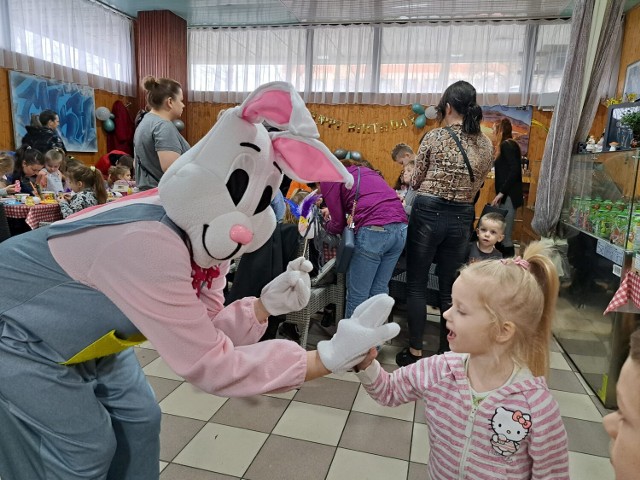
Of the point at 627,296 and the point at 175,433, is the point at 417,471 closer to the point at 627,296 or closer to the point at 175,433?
the point at 175,433

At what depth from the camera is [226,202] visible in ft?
3.36

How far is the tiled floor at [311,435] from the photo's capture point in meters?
1.98

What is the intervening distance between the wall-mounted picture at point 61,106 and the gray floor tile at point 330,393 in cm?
520

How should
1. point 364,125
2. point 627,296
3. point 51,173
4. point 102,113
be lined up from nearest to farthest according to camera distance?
point 627,296
point 51,173
point 102,113
point 364,125

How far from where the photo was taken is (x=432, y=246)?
2.80 m

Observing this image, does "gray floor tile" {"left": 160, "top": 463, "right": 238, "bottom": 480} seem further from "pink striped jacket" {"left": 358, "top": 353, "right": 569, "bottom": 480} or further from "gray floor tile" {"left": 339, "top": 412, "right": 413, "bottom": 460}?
"pink striped jacket" {"left": 358, "top": 353, "right": 569, "bottom": 480}

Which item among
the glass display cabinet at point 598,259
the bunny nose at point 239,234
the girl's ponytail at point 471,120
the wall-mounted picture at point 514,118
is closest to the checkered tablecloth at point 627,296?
the glass display cabinet at point 598,259

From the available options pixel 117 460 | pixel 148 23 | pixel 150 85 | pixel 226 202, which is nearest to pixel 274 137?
pixel 226 202

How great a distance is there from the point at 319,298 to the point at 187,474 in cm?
136

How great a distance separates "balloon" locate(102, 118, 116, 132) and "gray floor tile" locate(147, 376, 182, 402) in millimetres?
5646

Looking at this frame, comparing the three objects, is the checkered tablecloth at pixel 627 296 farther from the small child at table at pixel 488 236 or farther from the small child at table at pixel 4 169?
the small child at table at pixel 4 169

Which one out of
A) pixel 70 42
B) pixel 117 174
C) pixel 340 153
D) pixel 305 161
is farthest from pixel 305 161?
pixel 70 42

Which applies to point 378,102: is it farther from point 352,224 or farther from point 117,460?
point 117,460

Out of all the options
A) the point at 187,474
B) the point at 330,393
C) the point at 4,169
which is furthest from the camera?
the point at 4,169
